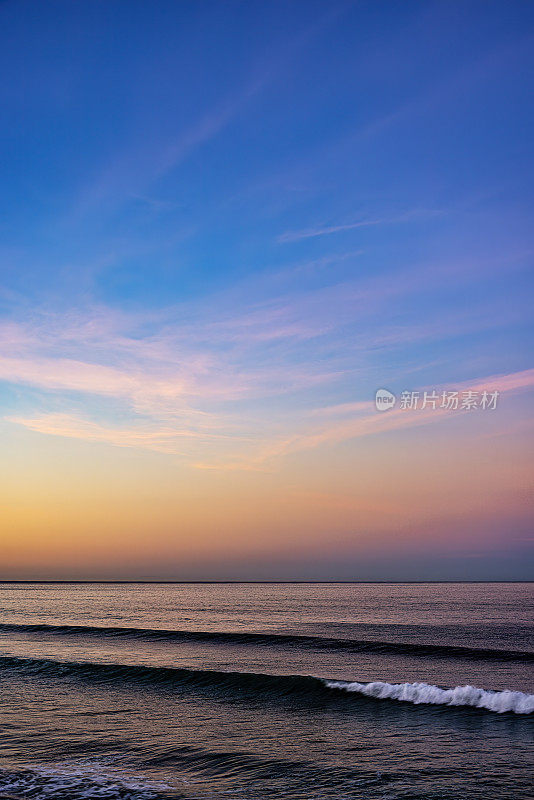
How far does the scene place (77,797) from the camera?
12609mm

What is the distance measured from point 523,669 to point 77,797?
78.6 feet

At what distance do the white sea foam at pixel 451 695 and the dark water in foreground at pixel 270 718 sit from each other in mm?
60

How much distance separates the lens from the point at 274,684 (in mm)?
25641

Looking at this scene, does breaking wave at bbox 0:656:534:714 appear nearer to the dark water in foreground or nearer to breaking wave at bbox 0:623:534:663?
the dark water in foreground

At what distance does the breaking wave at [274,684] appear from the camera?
2134 centimetres

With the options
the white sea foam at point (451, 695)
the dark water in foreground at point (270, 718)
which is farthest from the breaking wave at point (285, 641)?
the white sea foam at point (451, 695)

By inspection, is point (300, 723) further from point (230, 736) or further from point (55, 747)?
point (55, 747)

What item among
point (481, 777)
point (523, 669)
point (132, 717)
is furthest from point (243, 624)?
point (481, 777)

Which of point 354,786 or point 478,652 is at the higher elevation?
point 354,786

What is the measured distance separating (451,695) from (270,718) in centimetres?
696

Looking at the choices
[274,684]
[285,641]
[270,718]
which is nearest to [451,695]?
[270,718]

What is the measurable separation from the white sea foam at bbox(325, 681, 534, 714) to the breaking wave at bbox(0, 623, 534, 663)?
11.6 meters

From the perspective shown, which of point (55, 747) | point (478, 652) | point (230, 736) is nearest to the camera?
point (55, 747)

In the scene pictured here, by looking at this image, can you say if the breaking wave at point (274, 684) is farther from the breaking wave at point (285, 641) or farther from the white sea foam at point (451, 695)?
the breaking wave at point (285, 641)
